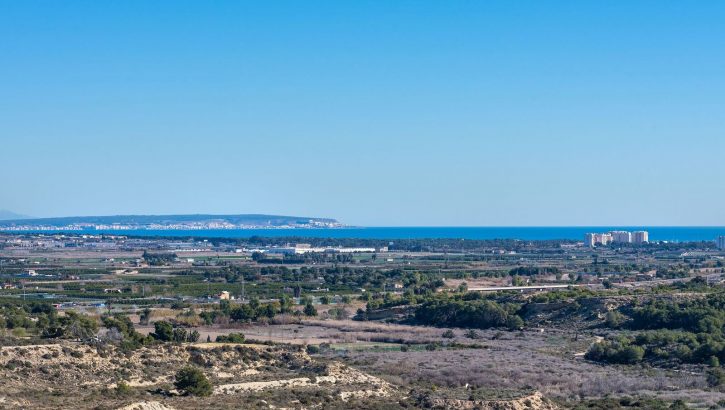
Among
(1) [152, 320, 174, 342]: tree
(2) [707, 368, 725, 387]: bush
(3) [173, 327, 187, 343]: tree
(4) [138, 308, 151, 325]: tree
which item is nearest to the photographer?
(2) [707, 368, 725, 387]: bush

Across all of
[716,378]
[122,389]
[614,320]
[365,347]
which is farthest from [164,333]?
[614,320]

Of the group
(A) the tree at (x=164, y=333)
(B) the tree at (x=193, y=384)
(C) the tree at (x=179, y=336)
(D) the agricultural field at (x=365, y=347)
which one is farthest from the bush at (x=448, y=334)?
(B) the tree at (x=193, y=384)

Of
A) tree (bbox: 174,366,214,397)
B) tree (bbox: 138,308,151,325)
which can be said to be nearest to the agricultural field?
tree (bbox: 174,366,214,397)

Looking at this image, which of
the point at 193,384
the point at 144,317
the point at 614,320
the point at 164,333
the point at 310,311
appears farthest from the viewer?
the point at 310,311

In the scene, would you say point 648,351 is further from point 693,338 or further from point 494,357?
point 494,357

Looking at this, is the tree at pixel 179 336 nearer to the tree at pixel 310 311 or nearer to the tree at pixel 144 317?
the tree at pixel 144 317

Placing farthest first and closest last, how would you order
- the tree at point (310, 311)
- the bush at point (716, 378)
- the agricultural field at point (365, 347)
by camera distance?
the tree at point (310, 311), the bush at point (716, 378), the agricultural field at point (365, 347)

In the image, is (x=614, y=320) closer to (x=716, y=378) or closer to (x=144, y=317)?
(x=716, y=378)

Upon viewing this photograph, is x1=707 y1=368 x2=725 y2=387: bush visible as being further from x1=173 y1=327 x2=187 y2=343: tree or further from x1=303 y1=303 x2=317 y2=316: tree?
x1=303 y1=303 x2=317 y2=316: tree
